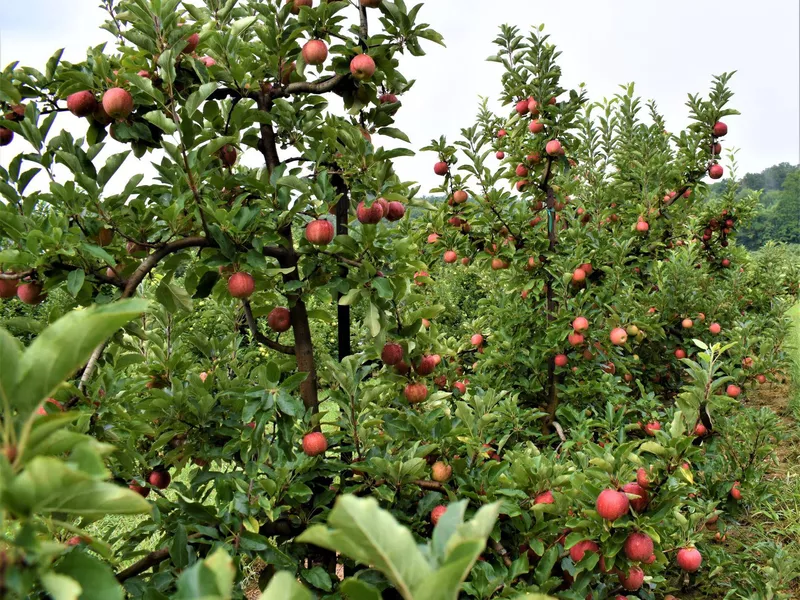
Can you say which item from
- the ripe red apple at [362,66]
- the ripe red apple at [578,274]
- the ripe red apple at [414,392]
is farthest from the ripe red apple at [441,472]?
the ripe red apple at [578,274]

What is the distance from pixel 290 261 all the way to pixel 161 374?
643mm

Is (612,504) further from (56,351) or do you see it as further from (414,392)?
(56,351)

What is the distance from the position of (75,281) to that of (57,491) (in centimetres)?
95

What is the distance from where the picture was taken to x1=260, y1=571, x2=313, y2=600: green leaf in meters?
0.49

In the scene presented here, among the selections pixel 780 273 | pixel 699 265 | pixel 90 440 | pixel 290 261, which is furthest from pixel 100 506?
pixel 780 273

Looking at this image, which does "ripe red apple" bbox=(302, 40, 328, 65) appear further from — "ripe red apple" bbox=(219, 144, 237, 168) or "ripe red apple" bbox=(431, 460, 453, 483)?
"ripe red apple" bbox=(431, 460, 453, 483)

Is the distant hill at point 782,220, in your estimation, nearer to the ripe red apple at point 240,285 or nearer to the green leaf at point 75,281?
the ripe red apple at point 240,285

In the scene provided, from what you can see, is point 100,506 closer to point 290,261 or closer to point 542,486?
point 290,261

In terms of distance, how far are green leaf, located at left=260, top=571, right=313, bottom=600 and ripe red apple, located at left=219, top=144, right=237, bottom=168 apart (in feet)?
4.91

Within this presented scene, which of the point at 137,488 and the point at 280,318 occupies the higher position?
the point at 280,318

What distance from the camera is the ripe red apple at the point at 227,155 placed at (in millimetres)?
1756

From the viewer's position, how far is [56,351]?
48 cm

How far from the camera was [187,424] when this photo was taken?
165 cm

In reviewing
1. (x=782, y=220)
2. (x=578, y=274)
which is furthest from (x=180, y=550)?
(x=782, y=220)
